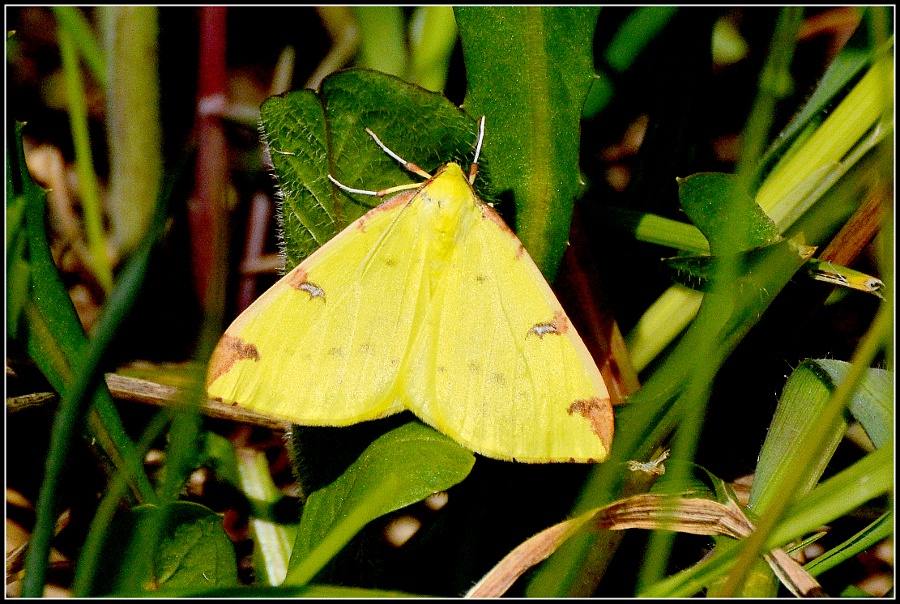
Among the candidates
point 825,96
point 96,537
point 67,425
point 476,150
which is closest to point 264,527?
point 96,537

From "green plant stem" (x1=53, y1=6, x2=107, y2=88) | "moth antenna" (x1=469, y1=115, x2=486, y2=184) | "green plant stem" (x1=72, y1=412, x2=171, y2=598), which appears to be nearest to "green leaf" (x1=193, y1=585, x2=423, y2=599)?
"green plant stem" (x1=72, y1=412, x2=171, y2=598)

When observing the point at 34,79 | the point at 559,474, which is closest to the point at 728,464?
the point at 559,474

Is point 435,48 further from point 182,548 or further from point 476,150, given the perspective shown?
point 182,548

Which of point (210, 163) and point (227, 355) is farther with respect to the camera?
point (210, 163)

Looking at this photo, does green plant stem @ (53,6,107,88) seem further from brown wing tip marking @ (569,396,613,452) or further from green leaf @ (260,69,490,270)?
brown wing tip marking @ (569,396,613,452)

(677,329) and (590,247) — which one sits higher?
(590,247)

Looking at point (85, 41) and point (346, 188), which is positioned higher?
point (85, 41)

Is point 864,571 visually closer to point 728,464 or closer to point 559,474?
point 728,464
